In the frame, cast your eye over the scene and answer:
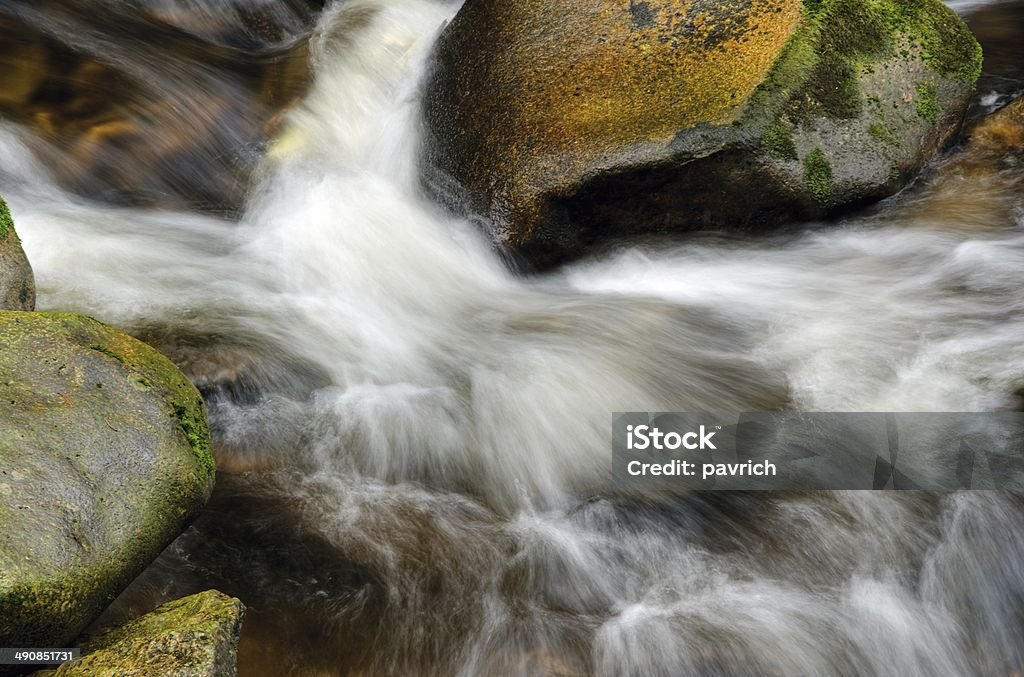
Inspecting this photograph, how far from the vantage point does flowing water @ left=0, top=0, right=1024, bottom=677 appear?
370 centimetres

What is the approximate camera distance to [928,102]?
5645 mm

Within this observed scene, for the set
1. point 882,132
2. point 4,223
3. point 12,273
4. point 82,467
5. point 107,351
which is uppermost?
point 882,132

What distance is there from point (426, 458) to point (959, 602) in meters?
2.41

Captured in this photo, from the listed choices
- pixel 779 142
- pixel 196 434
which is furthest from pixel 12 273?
pixel 779 142

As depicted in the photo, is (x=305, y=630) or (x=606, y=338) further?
(x=606, y=338)

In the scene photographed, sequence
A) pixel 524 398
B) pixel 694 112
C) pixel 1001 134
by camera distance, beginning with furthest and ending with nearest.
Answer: pixel 1001 134, pixel 694 112, pixel 524 398

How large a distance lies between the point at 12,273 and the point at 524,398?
8.13 ft

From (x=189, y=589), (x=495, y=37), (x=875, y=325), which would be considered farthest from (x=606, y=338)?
(x=189, y=589)

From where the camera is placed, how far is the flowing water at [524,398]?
3701mm

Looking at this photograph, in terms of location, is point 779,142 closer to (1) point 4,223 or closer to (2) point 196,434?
(2) point 196,434

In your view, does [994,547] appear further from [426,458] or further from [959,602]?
[426,458]

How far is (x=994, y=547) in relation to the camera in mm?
3975
